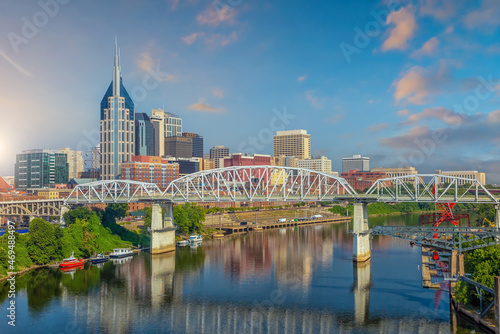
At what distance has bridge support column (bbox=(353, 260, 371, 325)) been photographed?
4850 centimetres

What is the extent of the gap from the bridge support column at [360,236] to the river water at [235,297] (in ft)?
6.68

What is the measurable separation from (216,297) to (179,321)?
29.8ft

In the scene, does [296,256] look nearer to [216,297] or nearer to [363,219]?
[363,219]

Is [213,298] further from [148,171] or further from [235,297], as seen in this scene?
[148,171]

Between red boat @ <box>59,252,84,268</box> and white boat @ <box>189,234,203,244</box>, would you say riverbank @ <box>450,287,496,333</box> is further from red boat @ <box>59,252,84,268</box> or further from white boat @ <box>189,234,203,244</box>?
white boat @ <box>189,234,203,244</box>

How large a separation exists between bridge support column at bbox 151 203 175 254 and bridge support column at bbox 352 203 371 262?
33887 millimetres

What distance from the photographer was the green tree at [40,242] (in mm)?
70375

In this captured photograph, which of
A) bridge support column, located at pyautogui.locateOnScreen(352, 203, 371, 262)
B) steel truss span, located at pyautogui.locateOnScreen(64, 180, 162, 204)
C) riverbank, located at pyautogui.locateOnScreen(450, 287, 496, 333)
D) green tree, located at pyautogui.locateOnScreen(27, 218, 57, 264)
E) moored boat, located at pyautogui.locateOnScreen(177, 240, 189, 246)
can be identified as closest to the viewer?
riverbank, located at pyautogui.locateOnScreen(450, 287, 496, 333)

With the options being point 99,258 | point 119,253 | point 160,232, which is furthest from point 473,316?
point 160,232

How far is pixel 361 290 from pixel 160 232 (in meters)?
41.0

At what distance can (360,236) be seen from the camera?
76438 millimetres

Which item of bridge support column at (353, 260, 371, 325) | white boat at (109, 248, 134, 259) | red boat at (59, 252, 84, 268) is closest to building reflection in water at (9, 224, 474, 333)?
bridge support column at (353, 260, 371, 325)

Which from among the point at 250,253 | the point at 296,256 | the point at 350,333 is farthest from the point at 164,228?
the point at 350,333

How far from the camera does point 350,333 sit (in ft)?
143
